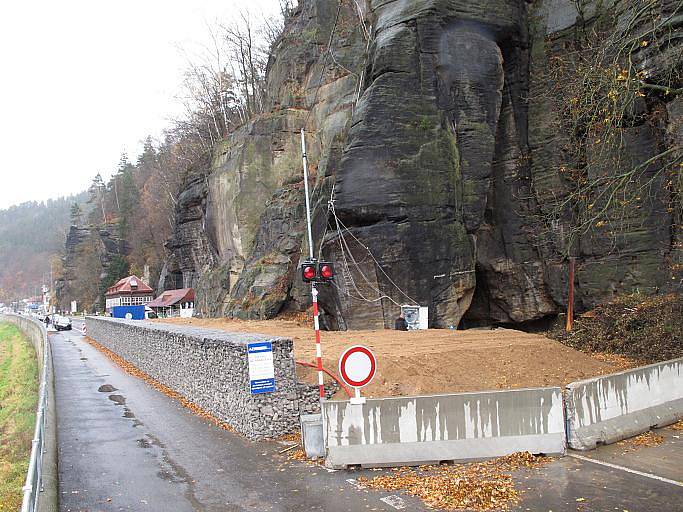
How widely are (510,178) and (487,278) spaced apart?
4.41m

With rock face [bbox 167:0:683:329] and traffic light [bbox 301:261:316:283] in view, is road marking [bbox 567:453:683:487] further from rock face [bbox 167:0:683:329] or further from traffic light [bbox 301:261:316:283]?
rock face [bbox 167:0:683:329]

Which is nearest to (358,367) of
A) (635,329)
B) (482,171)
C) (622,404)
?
(622,404)

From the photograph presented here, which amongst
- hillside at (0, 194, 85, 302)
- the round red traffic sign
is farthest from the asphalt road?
hillside at (0, 194, 85, 302)

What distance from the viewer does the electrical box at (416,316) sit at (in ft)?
71.7

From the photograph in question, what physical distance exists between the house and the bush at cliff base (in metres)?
45.1

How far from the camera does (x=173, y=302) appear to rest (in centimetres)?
6112

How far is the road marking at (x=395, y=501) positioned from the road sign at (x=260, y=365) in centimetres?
390

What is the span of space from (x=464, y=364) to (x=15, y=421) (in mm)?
12853

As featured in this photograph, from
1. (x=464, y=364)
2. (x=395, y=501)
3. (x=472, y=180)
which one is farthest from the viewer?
(x=472, y=180)

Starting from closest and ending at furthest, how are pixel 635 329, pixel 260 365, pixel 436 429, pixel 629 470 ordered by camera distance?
pixel 629 470
pixel 436 429
pixel 260 365
pixel 635 329

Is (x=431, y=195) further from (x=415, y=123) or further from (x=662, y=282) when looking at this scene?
(x=662, y=282)

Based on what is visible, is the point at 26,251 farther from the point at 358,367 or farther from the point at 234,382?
the point at 358,367

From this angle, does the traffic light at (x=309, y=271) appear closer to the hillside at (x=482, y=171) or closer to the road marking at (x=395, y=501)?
the road marking at (x=395, y=501)

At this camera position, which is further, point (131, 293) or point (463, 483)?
point (131, 293)
